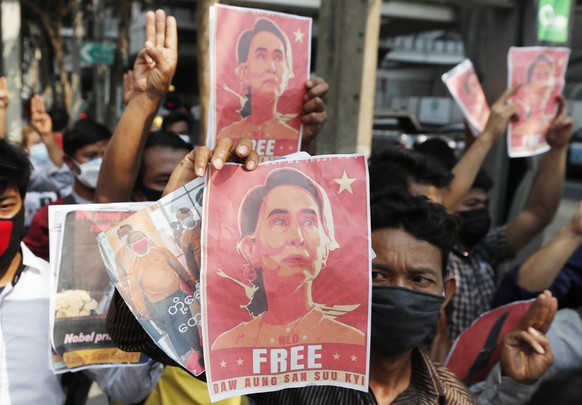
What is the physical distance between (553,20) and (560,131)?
1.58 metres

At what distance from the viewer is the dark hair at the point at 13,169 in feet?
6.08

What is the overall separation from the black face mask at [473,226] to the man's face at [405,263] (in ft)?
4.01

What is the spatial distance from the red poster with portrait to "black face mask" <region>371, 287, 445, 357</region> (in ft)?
0.77

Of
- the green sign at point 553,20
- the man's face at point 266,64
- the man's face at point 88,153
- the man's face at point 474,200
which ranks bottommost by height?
the man's face at point 474,200

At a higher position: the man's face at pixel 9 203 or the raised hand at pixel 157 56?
the raised hand at pixel 157 56

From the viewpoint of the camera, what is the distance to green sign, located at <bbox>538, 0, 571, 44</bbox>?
4312 millimetres

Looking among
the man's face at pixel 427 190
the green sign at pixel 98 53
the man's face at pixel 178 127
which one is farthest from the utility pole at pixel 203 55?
the green sign at pixel 98 53

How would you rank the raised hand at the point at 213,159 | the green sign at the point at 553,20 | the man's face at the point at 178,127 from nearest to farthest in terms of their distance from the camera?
1. the raised hand at the point at 213,159
2. the green sign at the point at 553,20
3. the man's face at the point at 178,127

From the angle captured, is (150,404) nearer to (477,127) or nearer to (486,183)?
(486,183)

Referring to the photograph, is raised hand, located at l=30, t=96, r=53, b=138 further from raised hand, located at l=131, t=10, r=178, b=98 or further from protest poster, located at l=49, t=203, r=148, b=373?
protest poster, located at l=49, t=203, r=148, b=373

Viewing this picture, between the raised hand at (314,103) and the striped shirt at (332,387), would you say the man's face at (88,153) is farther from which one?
the striped shirt at (332,387)

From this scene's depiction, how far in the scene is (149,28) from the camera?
1.83 m

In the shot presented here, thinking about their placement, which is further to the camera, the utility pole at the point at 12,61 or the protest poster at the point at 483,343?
the utility pole at the point at 12,61

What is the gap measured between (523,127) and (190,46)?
80.0ft
